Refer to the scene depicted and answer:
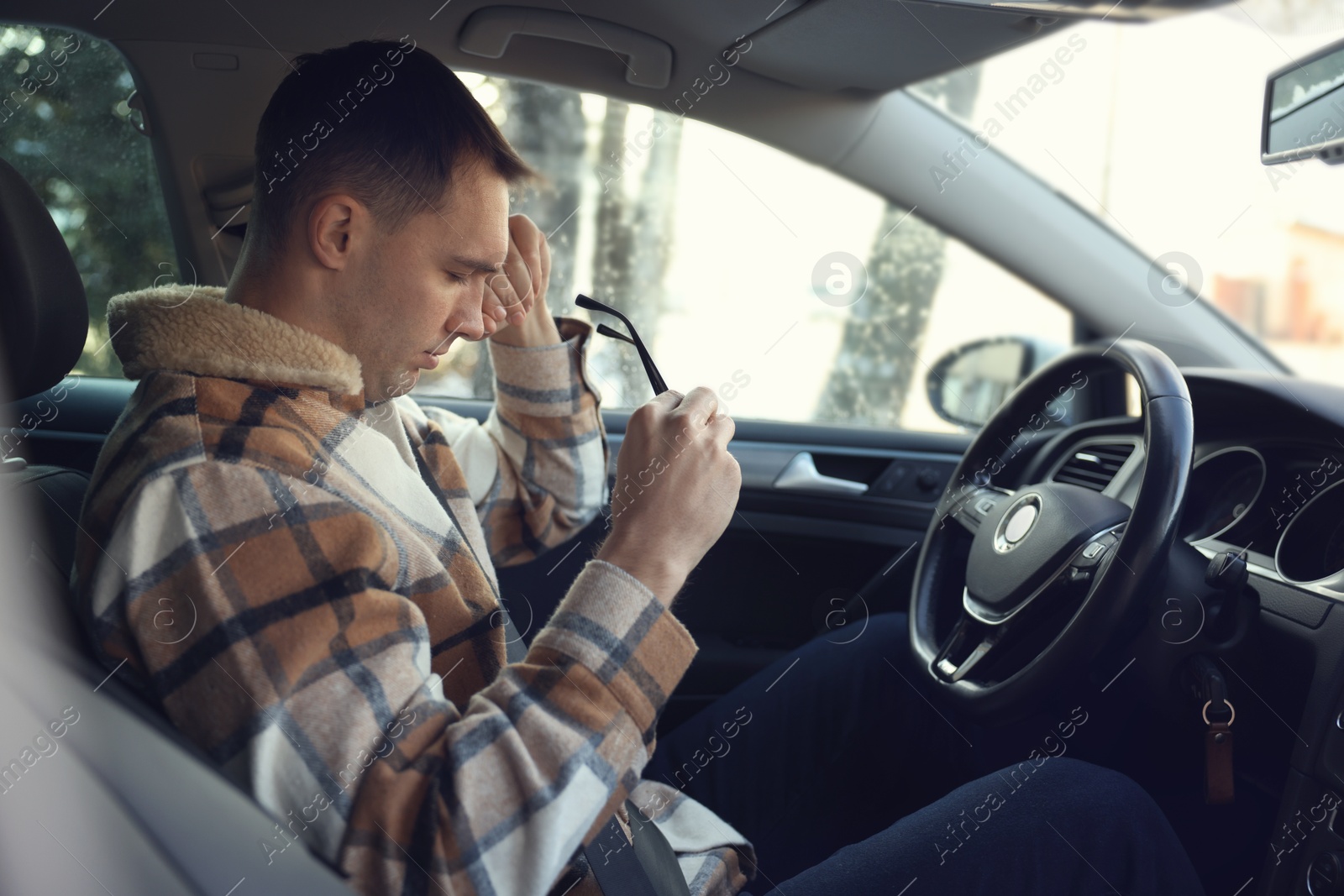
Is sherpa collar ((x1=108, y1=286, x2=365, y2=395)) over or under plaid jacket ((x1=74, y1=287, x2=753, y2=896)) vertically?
over

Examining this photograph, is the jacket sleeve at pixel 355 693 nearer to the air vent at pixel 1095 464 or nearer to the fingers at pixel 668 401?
→ the fingers at pixel 668 401

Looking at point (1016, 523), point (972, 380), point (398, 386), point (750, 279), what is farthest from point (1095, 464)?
point (398, 386)

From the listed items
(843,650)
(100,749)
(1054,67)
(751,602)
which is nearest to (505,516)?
(843,650)

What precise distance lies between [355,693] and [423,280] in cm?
41

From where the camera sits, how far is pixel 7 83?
5.03 ft

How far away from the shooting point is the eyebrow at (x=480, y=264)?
101cm

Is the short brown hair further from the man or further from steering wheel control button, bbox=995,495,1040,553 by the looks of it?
steering wheel control button, bbox=995,495,1040,553

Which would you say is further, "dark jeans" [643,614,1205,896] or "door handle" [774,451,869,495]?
"door handle" [774,451,869,495]

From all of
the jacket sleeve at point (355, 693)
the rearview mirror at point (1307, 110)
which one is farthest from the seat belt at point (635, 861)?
the rearview mirror at point (1307, 110)

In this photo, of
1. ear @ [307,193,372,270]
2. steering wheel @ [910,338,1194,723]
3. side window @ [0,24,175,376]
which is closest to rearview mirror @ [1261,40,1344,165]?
steering wheel @ [910,338,1194,723]

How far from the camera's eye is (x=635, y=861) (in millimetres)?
954

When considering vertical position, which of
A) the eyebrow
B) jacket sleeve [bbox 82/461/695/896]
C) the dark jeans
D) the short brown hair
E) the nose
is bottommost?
the dark jeans

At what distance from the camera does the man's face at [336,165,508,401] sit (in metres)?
0.98

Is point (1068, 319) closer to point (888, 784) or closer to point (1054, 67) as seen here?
point (1054, 67)
